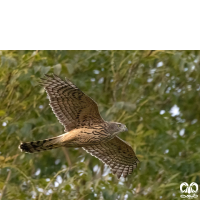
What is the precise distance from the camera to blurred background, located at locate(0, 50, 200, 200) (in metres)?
5.09

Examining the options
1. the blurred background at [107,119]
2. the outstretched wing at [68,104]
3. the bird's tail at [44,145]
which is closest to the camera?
the bird's tail at [44,145]

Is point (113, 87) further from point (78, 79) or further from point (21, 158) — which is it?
point (21, 158)

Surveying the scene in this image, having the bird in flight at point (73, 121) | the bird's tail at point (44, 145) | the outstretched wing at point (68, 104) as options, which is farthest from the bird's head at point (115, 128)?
the bird's tail at point (44, 145)

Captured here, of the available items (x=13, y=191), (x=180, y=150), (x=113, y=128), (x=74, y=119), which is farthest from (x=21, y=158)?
(x=180, y=150)

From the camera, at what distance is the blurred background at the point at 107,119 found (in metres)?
5.09

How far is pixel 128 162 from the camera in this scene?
17.6 ft

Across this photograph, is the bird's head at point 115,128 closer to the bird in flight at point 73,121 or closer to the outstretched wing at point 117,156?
the bird in flight at point 73,121

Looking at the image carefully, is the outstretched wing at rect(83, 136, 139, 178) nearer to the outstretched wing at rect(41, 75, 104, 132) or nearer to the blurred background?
the blurred background

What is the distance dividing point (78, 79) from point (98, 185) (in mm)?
1502

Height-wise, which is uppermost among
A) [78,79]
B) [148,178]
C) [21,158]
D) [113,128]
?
[78,79]

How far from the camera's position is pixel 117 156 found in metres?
5.34

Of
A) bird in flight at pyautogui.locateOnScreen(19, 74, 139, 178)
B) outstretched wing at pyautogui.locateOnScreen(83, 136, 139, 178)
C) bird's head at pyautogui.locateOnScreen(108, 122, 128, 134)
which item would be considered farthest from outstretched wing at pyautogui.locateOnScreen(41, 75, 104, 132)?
outstretched wing at pyautogui.locateOnScreen(83, 136, 139, 178)

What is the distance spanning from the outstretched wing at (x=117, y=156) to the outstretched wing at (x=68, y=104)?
0.66 metres

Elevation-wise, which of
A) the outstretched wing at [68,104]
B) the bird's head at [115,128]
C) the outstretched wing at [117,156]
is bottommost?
the outstretched wing at [117,156]
